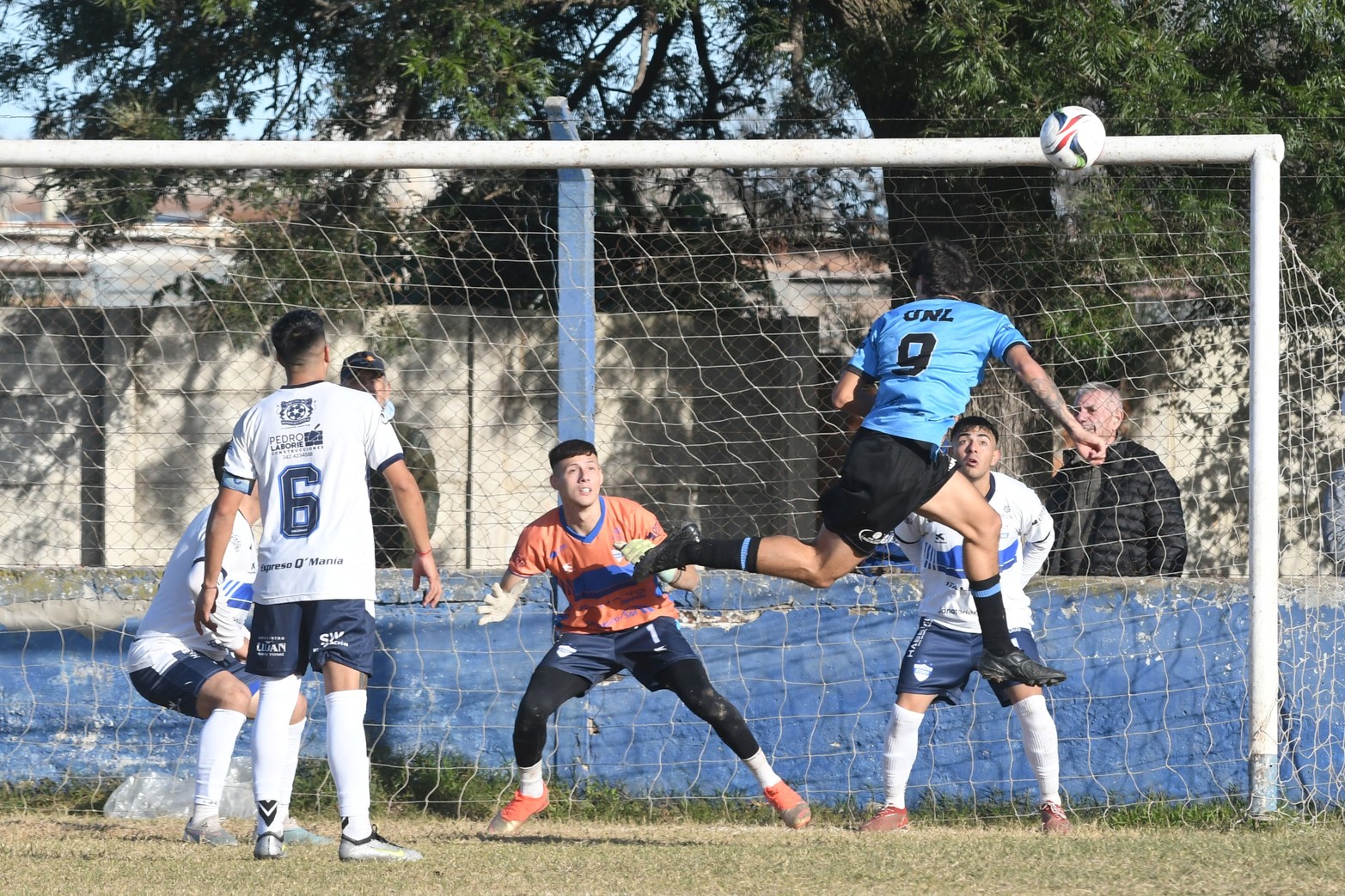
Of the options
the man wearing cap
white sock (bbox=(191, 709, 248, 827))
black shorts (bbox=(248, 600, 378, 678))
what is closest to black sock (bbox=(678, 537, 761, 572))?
black shorts (bbox=(248, 600, 378, 678))

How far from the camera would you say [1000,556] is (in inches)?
237

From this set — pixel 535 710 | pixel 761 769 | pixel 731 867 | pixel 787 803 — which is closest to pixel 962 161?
pixel 761 769

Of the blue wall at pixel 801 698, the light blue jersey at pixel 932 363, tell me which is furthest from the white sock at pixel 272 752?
the light blue jersey at pixel 932 363

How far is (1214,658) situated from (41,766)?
5.58 meters

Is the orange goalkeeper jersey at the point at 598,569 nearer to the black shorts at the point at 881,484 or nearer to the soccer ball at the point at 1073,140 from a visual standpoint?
the black shorts at the point at 881,484

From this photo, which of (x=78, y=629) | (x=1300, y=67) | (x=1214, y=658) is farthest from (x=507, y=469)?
(x=1300, y=67)

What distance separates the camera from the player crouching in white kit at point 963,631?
5.95 m

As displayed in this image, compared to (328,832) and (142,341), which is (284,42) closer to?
A: (142,341)

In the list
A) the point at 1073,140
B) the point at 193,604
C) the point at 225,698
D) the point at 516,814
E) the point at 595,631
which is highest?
the point at 1073,140

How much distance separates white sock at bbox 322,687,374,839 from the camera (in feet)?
15.9

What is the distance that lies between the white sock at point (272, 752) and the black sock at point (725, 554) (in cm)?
151

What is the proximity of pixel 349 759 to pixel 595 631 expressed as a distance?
54.4 inches

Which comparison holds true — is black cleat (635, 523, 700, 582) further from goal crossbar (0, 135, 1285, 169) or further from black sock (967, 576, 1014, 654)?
goal crossbar (0, 135, 1285, 169)

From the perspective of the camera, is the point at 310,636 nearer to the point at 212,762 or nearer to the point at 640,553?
the point at 212,762
